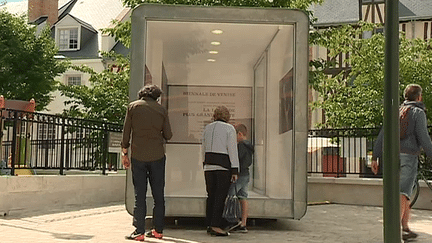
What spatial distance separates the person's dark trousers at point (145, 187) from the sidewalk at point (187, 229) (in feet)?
0.98

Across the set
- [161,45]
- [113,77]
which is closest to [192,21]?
[161,45]

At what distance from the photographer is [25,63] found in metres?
31.3

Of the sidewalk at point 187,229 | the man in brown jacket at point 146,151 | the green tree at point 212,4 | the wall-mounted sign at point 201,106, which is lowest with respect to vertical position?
the sidewalk at point 187,229

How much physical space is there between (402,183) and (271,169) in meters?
2.32

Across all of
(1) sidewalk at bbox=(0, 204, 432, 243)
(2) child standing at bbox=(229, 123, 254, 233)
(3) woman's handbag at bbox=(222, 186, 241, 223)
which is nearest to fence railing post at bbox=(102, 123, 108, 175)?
(1) sidewalk at bbox=(0, 204, 432, 243)

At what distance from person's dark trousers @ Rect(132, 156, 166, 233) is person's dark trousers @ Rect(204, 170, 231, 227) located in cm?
77

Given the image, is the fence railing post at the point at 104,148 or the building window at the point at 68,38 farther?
the building window at the point at 68,38

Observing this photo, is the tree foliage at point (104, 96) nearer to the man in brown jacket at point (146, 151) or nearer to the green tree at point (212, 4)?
the green tree at point (212, 4)

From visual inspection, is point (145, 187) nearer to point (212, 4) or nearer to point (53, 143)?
point (53, 143)

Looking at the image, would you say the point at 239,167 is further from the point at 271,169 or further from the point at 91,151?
the point at 91,151

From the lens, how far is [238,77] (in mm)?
11172

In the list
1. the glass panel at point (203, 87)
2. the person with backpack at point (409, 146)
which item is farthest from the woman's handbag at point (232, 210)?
the person with backpack at point (409, 146)

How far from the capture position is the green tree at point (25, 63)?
100 feet

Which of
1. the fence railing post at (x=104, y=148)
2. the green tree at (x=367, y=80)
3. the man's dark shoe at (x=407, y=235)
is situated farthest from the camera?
the green tree at (x=367, y=80)
